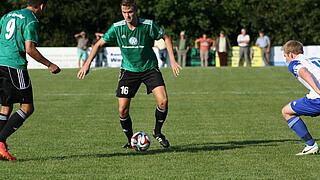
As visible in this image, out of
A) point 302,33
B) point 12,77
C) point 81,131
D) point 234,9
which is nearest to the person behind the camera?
point 12,77

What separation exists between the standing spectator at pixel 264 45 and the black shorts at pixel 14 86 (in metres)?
32.5

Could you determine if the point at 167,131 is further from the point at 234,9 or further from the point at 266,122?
the point at 234,9

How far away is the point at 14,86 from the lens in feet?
32.6

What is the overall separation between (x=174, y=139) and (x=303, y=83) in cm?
288

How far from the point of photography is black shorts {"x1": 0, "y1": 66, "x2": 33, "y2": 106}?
9.95 m

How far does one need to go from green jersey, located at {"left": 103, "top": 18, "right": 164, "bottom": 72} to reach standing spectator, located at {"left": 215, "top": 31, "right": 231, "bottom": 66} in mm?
31815

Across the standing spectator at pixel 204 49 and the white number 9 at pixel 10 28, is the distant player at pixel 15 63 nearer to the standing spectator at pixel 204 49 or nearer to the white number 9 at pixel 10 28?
the white number 9 at pixel 10 28

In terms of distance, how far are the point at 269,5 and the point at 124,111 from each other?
5242 centimetres

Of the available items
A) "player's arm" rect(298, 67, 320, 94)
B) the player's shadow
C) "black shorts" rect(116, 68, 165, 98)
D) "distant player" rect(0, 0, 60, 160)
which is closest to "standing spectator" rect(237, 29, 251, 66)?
the player's shadow

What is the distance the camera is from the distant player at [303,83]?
10031mm

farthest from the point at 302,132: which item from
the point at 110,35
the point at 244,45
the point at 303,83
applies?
the point at 244,45

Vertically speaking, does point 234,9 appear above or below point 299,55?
below

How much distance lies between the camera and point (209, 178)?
8.70 meters

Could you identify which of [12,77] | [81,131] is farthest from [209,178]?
[81,131]
